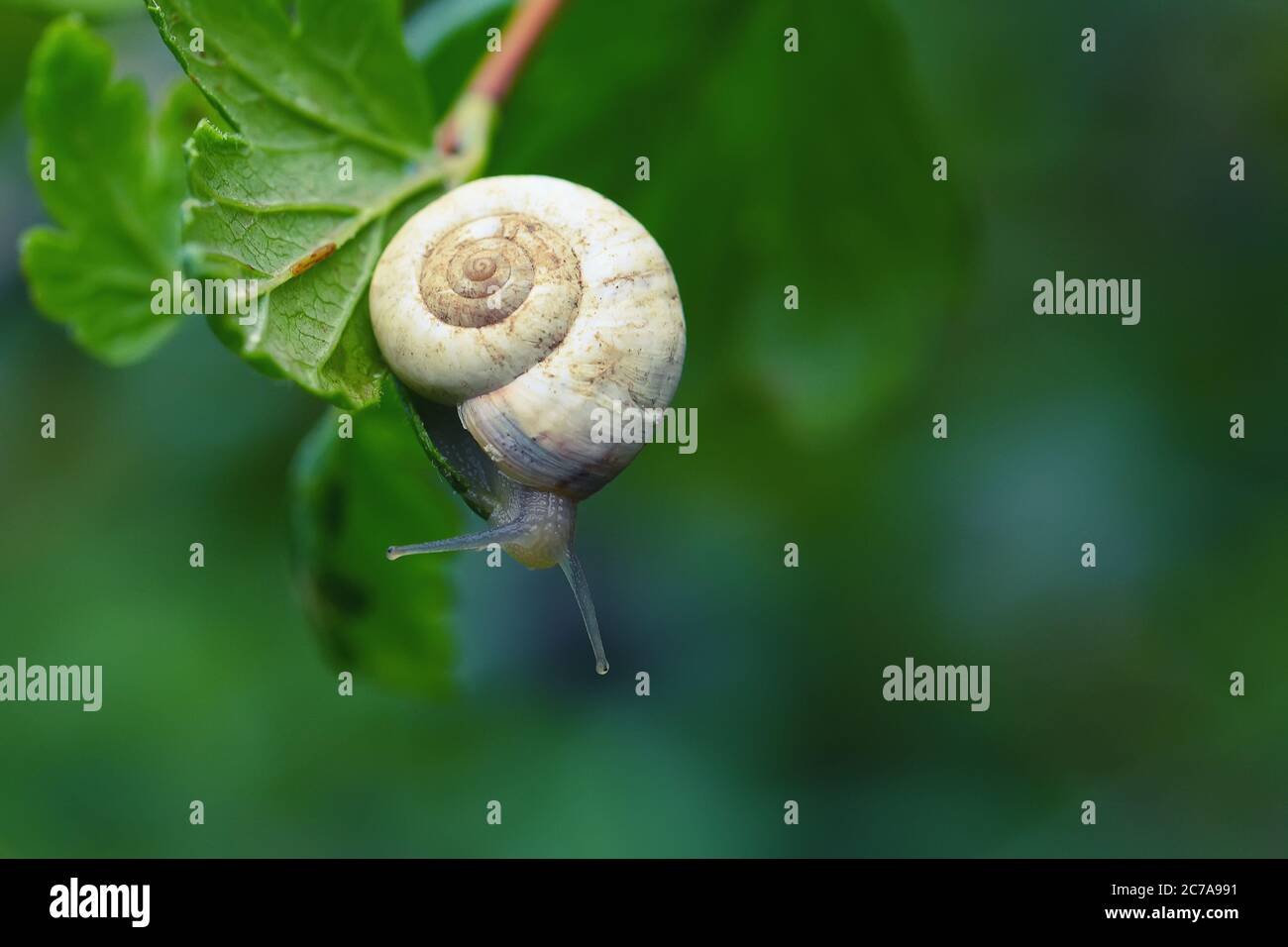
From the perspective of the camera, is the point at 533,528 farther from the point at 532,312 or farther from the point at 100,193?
the point at 100,193

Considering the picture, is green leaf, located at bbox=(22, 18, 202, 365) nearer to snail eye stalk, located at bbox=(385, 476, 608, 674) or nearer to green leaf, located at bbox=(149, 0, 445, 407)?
green leaf, located at bbox=(149, 0, 445, 407)

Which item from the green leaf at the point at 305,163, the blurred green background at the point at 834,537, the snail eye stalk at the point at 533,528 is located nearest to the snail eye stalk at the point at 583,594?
→ the snail eye stalk at the point at 533,528

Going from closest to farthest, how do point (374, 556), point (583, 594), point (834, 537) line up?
point (583, 594) < point (374, 556) < point (834, 537)

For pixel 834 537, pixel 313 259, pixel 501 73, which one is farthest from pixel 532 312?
pixel 834 537

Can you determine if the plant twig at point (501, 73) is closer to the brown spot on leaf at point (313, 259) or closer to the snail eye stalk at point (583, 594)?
the brown spot on leaf at point (313, 259)

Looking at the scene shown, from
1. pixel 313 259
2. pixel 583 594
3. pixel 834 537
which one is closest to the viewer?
pixel 313 259

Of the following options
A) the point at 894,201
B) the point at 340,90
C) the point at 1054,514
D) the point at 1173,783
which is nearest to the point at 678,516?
the point at 1054,514

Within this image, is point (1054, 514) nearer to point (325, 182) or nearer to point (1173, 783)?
point (1173, 783)
